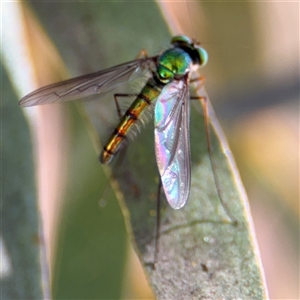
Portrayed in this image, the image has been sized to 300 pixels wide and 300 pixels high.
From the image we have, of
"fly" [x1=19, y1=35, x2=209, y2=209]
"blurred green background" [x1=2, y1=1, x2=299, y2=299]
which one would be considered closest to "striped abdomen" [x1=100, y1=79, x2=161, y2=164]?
"fly" [x1=19, y1=35, x2=209, y2=209]

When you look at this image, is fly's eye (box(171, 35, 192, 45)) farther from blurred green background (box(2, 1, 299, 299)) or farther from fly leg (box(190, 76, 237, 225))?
fly leg (box(190, 76, 237, 225))

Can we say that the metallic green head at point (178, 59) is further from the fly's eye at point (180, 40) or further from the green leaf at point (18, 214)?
the green leaf at point (18, 214)

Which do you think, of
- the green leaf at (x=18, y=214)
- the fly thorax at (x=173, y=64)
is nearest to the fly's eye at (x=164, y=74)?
the fly thorax at (x=173, y=64)

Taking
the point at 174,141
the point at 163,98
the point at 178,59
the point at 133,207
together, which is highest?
the point at 178,59

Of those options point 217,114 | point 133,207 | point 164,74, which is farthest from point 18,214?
point 217,114

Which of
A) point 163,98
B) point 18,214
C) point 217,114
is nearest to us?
point 18,214

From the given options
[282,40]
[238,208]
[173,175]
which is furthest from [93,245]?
[282,40]

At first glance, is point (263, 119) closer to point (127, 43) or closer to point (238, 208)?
point (127, 43)

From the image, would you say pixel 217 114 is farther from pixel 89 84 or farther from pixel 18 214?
pixel 18 214

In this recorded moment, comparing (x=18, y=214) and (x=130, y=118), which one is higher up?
(x=130, y=118)
